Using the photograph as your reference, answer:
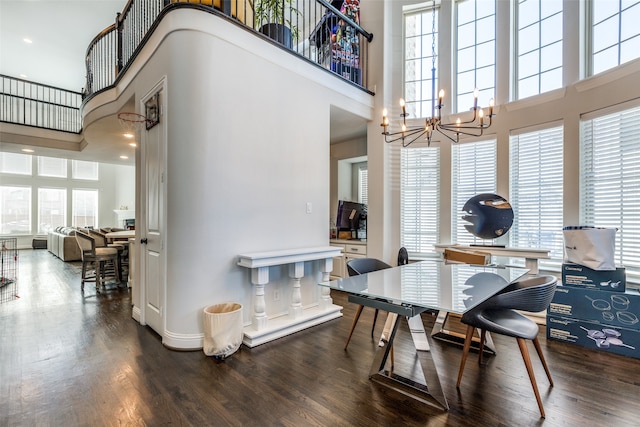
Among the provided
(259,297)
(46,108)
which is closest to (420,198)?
(259,297)

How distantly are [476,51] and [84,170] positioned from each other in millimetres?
13701

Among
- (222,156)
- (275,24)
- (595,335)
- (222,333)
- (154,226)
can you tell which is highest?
(275,24)

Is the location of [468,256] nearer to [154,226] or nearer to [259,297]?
[259,297]

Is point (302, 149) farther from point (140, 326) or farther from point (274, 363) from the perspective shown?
point (140, 326)

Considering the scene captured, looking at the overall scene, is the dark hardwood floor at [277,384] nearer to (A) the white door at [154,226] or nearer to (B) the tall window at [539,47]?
(A) the white door at [154,226]

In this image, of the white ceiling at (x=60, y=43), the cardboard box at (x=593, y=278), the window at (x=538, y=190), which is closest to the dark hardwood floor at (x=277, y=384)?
the cardboard box at (x=593, y=278)

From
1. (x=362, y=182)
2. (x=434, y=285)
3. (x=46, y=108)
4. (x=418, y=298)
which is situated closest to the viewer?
(x=418, y=298)

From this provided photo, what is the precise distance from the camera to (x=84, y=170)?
11.6m

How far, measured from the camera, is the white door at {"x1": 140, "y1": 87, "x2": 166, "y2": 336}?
9.42ft

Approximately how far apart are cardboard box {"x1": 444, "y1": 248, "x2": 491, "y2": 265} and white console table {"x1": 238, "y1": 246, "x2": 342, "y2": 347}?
1.32 m

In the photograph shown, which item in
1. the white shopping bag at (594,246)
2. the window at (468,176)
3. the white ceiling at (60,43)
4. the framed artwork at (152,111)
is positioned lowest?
the white shopping bag at (594,246)

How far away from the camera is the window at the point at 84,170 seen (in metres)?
11.3

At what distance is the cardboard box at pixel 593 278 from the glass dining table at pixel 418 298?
2.64 ft

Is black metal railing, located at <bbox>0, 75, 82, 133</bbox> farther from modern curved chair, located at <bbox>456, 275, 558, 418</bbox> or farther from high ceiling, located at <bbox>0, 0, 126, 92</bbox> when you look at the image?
modern curved chair, located at <bbox>456, 275, 558, 418</bbox>
